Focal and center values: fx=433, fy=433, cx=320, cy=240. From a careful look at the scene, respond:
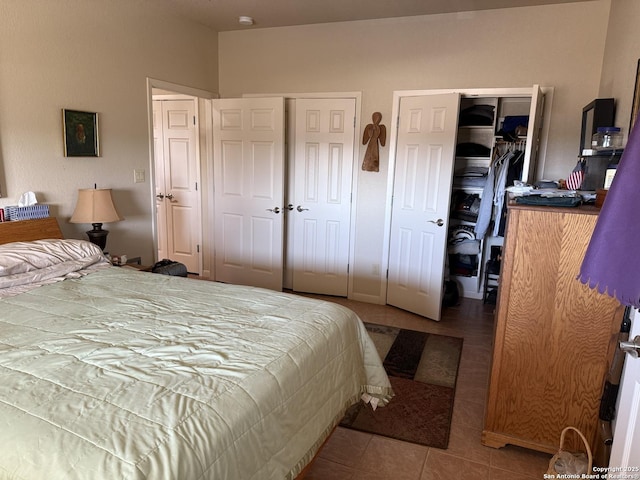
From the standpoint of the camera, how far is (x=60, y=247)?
2654 mm

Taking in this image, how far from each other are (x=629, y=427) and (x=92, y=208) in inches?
126

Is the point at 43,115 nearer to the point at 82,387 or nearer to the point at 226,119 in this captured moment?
the point at 226,119

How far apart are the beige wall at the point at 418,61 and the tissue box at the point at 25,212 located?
2.44m

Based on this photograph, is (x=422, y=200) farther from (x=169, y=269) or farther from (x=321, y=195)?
(x=169, y=269)

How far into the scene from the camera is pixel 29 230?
280 cm

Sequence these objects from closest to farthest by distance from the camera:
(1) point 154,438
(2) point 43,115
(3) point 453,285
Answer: (1) point 154,438
(2) point 43,115
(3) point 453,285

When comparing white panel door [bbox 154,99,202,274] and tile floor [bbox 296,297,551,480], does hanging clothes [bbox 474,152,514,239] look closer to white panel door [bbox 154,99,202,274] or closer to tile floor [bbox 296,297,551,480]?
tile floor [bbox 296,297,551,480]

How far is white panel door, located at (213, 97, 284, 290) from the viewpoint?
4.43 meters

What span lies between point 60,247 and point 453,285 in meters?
3.46

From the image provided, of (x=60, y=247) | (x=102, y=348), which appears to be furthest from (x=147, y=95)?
(x=102, y=348)

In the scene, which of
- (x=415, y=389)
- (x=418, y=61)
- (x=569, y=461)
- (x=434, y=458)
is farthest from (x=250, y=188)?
(x=569, y=461)

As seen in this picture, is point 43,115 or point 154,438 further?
point 43,115

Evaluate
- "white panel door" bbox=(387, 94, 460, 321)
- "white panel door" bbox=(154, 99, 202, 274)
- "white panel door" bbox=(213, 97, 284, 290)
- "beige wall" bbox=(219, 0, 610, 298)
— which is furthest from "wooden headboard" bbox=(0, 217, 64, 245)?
"white panel door" bbox=(387, 94, 460, 321)

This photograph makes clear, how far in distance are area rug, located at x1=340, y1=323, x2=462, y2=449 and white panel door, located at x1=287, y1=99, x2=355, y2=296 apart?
985 millimetres
